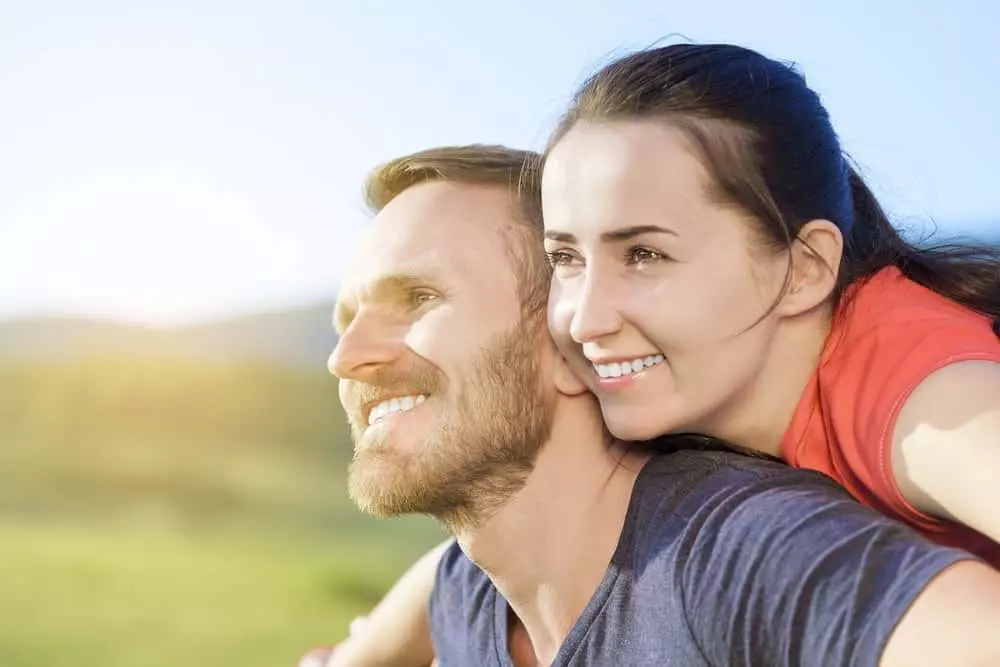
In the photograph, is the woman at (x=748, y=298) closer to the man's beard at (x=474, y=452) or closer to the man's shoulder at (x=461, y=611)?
the man's beard at (x=474, y=452)

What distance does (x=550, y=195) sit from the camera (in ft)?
3.97

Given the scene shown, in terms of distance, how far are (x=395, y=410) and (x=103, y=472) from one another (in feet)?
14.5

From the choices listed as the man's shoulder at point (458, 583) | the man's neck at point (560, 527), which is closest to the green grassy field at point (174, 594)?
the man's shoulder at point (458, 583)

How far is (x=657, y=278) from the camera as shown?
113 centimetres

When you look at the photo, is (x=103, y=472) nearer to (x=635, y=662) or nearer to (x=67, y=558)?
(x=67, y=558)

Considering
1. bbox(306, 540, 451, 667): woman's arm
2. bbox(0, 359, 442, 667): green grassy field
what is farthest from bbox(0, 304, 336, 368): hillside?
bbox(306, 540, 451, 667): woman's arm

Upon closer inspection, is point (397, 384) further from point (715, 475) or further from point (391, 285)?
point (715, 475)

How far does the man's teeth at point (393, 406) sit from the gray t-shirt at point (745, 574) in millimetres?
279

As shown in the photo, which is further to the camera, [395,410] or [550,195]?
[395,410]

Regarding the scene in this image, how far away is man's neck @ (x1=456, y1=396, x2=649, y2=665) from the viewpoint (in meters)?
1.29

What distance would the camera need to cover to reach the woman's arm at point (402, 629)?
1.70 metres

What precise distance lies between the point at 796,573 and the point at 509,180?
0.67m

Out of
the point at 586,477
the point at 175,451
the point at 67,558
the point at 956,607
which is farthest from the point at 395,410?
the point at 175,451

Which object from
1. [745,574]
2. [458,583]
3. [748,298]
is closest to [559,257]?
[748,298]
